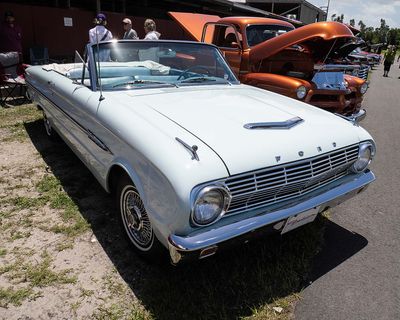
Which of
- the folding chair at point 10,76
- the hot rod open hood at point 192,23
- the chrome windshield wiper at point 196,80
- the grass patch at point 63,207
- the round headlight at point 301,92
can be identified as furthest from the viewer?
the hot rod open hood at point 192,23

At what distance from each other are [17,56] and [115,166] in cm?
639

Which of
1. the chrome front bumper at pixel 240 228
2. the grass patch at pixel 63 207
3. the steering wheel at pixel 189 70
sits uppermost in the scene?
the steering wheel at pixel 189 70

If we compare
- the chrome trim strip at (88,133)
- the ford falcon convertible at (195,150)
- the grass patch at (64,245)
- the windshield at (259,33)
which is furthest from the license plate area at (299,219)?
the windshield at (259,33)

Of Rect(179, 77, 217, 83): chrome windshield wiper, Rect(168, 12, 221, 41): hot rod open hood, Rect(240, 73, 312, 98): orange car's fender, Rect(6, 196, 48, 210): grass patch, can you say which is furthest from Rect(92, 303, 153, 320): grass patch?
Rect(168, 12, 221, 41): hot rod open hood

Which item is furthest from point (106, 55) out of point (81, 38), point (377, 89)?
point (377, 89)

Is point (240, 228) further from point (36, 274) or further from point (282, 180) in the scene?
point (36, 274)

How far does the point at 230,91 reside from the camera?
11.6 ft

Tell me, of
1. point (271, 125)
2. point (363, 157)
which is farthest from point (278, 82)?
point (271, 125)

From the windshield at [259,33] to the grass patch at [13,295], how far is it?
537 cm

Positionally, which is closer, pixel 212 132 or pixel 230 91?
pixel 212 132

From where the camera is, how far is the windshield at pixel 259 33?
6586 millimetres

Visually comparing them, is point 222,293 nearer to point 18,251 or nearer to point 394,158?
point 18,251

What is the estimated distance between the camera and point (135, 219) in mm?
2684

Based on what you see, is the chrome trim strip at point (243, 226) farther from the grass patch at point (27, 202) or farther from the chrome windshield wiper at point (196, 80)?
the grass patch at point (27, 202)
